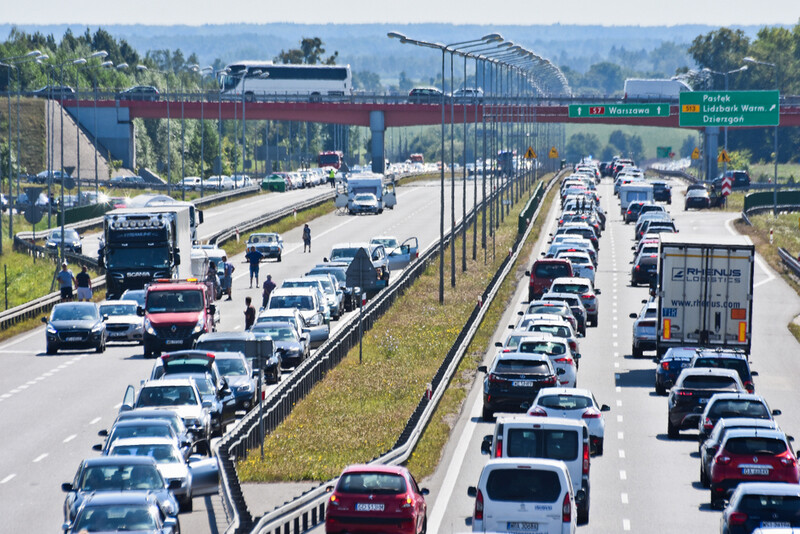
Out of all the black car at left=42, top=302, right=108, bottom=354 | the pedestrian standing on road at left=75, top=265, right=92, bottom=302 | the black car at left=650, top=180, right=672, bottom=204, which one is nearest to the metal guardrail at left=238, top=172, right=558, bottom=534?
the black car at left=42, top=302, right=108, bottom=354

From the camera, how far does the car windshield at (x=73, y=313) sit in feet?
136

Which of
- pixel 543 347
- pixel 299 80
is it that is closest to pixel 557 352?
pixel 543 347

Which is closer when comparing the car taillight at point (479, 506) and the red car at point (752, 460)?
the car taillight at point (479, 506)

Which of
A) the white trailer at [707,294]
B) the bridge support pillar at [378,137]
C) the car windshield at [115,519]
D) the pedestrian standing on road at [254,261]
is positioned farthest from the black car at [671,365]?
the bridge support pillar at [378,137]

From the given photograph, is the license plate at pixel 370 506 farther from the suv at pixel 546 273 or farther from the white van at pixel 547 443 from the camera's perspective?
the suv at pixel 546 273

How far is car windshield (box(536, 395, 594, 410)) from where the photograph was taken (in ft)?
85.0

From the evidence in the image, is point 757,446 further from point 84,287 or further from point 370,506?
point 84,287

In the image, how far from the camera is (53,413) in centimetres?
3192

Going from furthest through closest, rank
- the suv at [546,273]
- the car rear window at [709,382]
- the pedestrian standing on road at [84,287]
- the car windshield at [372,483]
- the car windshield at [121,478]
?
the suv at [546,273], the pedestrian standing on road at [84,287], the car rear window at [709,382], the car windshield at [121,478], the car windshield at [372,483]

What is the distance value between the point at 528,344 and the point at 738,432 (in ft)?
33.4

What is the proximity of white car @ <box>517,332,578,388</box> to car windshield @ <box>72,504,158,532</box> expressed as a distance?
48.3 feet

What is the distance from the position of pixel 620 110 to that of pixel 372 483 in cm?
11212

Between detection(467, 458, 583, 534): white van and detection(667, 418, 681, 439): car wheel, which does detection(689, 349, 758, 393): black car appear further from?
detection(467, 458, 583, 534): white van

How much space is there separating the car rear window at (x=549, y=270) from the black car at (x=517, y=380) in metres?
19.3
